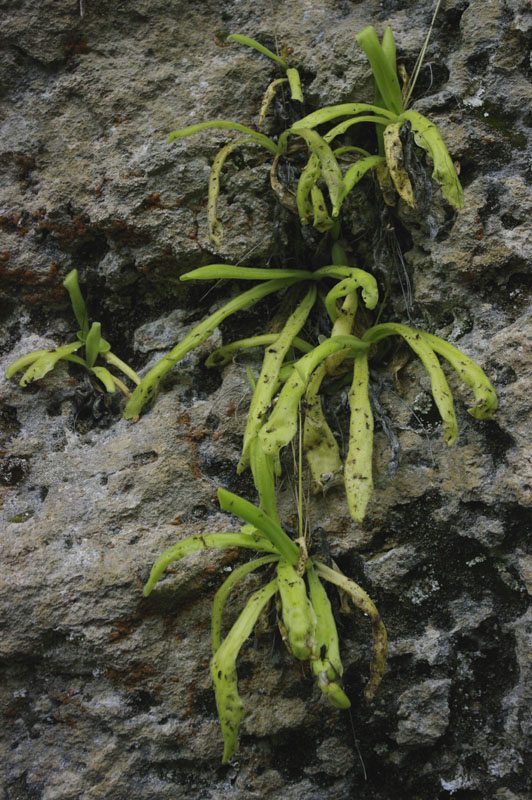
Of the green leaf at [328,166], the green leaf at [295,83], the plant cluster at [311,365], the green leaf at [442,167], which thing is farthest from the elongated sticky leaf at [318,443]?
the green leaf at [295,83]

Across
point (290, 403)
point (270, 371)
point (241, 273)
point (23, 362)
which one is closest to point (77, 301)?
point (23, 362)

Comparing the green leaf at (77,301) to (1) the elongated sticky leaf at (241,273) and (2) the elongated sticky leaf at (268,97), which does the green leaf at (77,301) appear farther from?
(2) the elongated sticky leaf at (268,97)

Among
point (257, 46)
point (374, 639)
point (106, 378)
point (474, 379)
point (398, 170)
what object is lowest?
point (374, 639)

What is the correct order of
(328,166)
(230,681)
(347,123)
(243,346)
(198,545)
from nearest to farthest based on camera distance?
(230,681) → (198,545) → (328,166) → (347,123) → (243,346)

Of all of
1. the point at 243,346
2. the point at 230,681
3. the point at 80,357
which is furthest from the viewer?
the point at 80,357

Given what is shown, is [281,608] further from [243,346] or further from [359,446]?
[243,346]

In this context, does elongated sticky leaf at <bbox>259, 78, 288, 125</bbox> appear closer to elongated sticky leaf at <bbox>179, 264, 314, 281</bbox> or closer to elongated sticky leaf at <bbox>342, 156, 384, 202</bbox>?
elongated sticky leaf at <bbox>342, 156, 384, 202</bbox>

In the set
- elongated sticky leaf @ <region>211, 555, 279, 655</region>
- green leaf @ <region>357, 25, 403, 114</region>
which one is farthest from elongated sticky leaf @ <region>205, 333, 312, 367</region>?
green leaf @ <region>357, 25, 403, 114</region>
